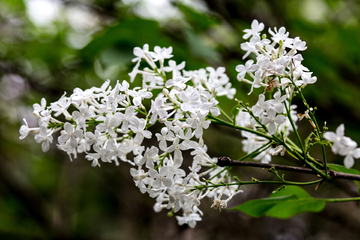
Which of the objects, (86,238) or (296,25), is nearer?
(296,25)

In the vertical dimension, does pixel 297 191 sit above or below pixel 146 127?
below

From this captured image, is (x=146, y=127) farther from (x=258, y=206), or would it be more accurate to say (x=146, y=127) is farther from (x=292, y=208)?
(x=292, y=208)

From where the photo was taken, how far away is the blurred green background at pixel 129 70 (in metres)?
2.41

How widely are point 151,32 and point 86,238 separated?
408cm

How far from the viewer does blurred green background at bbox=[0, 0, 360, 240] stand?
7.89 feet

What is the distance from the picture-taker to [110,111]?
1.19m

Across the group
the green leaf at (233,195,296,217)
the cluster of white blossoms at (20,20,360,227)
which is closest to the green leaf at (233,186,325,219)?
the green leaf at (233,195,296,217)

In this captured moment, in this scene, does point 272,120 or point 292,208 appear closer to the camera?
point 272,120

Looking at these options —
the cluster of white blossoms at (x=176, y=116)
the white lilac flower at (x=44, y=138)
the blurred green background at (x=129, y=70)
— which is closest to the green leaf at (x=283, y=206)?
the cluster of white blossoms at (x=176, y=116)

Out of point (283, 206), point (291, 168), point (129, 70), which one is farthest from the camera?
point (129, 70)

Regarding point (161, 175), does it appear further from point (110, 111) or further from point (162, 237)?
point (162, 237)

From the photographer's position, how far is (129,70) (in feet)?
7.23

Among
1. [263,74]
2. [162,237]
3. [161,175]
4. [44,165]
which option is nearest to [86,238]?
[44,165]

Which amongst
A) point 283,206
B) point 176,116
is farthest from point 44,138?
point 283,206
